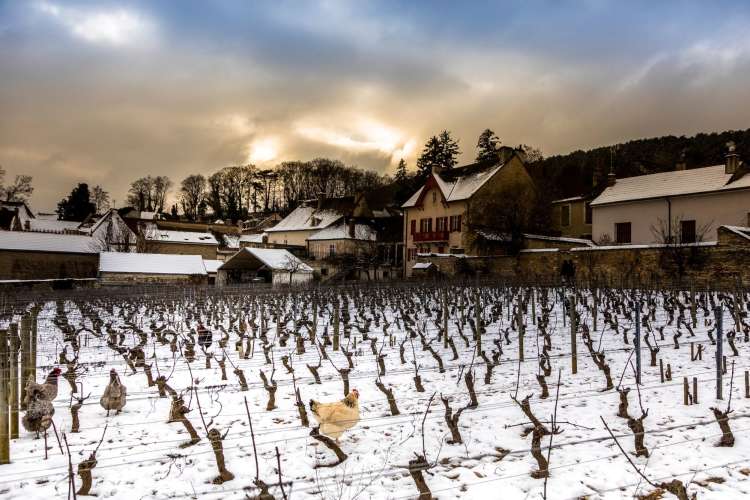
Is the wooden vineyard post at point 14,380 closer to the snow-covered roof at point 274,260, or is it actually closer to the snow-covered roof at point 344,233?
the snow-covered roof at point 274,260

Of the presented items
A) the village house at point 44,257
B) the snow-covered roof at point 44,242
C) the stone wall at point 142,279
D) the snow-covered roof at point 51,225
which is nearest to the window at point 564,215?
the stone wall at point 142,279

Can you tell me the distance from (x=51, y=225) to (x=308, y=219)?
4275cm

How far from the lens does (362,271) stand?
4678cm

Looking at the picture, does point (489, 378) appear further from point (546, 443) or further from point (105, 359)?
point (105, 359)

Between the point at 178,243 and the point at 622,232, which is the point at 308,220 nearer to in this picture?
the point at 178,243

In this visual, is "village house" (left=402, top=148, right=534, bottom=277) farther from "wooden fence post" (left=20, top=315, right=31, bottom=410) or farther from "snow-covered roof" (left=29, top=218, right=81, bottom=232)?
"snow-covered roof" (left=29, top=218, right=81, bottom=232)

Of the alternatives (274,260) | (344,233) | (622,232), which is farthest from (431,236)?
(622,232)

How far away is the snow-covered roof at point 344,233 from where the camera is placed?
5050cm

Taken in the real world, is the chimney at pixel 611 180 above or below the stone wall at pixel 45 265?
above

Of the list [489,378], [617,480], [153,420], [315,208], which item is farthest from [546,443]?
[315,208]

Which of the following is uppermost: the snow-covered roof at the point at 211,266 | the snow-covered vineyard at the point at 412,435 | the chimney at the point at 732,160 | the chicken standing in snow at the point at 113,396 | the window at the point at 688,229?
the chimney at the point at 732,160

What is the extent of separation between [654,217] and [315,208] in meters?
36.6

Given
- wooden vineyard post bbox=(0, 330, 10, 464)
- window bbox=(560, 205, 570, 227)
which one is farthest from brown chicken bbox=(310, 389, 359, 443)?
window bbox=(560, 205, 570, 227)

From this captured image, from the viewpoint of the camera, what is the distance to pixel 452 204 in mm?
41875
